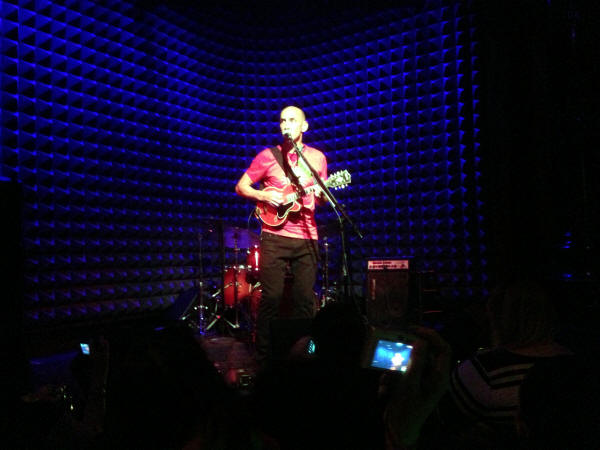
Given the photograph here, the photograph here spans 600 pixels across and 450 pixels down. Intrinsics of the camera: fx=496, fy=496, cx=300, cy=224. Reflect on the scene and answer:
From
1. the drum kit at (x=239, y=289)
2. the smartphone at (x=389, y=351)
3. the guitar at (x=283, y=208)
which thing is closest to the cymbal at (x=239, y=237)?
the drum kit at (x=239, y=289)

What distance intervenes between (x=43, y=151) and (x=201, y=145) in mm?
2152

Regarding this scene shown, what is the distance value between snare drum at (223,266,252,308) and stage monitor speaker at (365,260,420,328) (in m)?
1.54

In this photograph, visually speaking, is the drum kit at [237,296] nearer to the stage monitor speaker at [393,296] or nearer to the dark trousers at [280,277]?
the stage monitor speaker at [393,296]

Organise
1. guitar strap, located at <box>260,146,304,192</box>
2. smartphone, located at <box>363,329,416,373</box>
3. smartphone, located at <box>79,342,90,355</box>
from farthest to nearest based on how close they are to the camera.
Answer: guitar strap, located at <box>260,146,304,192</box> → smartphone, located at <box>79,342,90,355</box> → smartphone, located at <box>363,329,416,373</box>

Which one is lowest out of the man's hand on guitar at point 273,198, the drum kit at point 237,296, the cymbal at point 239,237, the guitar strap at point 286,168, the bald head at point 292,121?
the drum kit at point 237,296

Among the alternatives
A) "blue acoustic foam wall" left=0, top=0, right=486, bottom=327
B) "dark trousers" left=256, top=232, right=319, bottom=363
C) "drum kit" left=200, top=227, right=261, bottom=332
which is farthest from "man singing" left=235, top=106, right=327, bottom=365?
"drum kit" left=200, top=227, right=261, bottom=332

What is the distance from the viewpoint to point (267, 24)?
7.40 metres

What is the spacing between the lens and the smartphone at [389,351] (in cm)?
219

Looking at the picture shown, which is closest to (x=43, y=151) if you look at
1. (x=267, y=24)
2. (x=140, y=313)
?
(x=140, y=313)

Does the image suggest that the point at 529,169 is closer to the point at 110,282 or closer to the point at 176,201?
the point at 176,201

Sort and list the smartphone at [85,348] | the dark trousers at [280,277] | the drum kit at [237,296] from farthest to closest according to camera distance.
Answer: the drum kit at [237,296] → the dark trousers at [280,277] → the smartphone at [85,348]

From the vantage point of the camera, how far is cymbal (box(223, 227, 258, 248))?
18.5ft

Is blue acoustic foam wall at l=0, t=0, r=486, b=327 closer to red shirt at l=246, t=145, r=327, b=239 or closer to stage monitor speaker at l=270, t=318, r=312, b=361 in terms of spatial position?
red shirt at l=246, t=145, r=327, b=239

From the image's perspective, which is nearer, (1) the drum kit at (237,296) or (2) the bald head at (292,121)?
(2) the bald head at (292,121)
